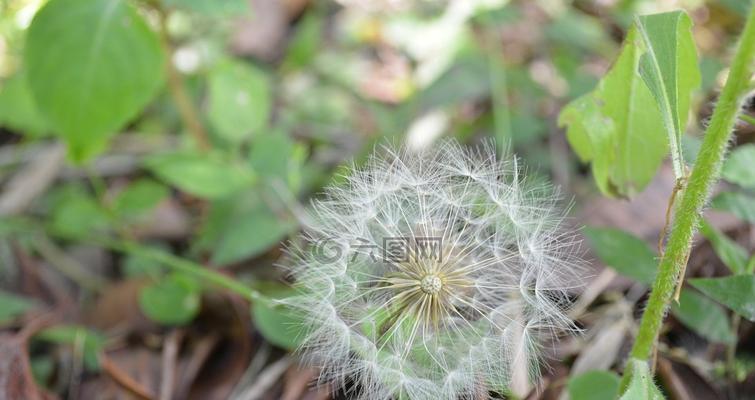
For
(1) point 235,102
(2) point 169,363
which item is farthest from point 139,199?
(2) point 169,363

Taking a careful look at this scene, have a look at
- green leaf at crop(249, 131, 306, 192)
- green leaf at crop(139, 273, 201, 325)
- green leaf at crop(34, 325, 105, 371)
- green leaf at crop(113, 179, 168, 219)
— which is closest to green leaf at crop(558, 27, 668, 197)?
green leaf at crop(249, 131, 306, 192)

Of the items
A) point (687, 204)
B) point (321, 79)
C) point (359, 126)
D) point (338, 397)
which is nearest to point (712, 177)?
point (687, 204)

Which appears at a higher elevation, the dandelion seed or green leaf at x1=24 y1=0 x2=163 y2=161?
green leaf at x1=24 y1=0 x2=163 y2=161

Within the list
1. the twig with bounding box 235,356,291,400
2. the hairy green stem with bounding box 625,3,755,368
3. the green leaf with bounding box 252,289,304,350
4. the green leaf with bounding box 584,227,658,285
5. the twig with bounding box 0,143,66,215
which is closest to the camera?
the hairy green stem with bounding box 625,3,755,368

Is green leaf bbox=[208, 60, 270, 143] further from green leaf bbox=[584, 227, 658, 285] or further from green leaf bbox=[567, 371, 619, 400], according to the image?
green leaf bbox=[567, 371, 619, 400]

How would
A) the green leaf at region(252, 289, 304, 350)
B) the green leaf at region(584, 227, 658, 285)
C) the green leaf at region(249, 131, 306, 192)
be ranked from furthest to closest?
the green leaf at region(249, 131, 306, 192) → the green leaf at region(252, 289, 304, 350) → the green leaf at region(584, 227, 658, 285)

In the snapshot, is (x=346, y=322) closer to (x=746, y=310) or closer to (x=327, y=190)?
(x=327, y=190)

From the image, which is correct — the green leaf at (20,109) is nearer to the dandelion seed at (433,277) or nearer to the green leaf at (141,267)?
the green leaf at (141,267)
